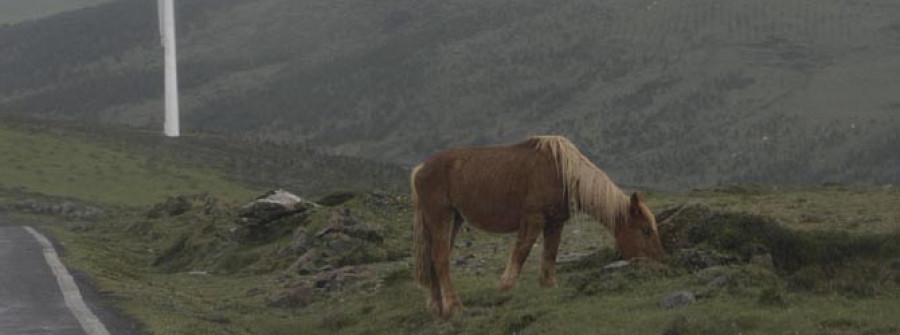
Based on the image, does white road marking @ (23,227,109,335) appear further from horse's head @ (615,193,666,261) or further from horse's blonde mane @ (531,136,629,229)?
horse's head @ (615,193,666,261)

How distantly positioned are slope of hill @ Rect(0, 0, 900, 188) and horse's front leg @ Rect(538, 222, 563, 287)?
72.8 metres

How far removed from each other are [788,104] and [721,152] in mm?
9853

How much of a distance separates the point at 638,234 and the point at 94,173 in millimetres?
55454

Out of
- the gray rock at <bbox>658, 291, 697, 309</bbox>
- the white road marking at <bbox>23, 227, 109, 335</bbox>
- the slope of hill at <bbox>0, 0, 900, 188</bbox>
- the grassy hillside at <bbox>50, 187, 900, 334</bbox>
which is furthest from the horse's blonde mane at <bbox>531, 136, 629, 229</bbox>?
the slope of hill at <bbox>0, 0, 900, 188</bbox>

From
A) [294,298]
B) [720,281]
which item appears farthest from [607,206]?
[294,298]

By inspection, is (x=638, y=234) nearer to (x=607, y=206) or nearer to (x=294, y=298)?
(x=607, y=206)

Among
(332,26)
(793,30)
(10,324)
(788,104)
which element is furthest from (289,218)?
(332,26)

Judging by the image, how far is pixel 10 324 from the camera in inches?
687

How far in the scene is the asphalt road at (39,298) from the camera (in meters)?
17.2

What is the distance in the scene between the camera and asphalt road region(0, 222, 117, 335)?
56.3 feet

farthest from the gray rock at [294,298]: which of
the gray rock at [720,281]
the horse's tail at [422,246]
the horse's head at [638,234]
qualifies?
the gray rock at [720,281]

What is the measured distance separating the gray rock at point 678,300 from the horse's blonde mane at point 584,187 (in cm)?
199

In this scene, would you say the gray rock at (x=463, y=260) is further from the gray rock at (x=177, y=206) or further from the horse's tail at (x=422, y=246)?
the gray rock at (x=177, y=206)

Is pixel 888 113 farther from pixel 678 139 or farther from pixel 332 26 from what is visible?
pixel 332 26
